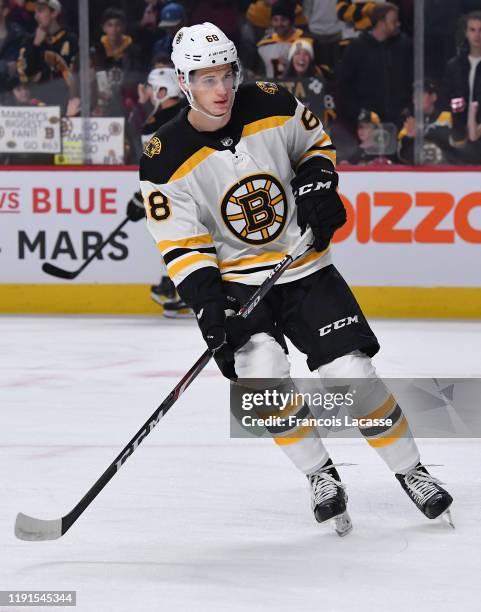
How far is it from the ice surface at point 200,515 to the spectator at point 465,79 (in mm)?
2000

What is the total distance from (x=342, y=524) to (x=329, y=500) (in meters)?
0.06

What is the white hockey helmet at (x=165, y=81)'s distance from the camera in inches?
266

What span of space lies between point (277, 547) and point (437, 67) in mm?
4315

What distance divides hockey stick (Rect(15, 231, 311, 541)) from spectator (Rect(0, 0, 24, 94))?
4465mm

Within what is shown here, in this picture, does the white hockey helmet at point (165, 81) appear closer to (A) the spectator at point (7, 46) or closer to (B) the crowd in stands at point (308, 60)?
(B) the crowd in stands at point (308, 60)

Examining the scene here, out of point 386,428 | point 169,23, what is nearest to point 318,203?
point 386,428

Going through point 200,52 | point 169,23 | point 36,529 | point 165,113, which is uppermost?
point 200,52

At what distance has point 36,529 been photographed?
2.67 meters

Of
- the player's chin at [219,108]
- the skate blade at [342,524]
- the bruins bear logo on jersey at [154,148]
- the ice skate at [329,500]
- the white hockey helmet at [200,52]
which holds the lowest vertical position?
the skate blade at [342,524]

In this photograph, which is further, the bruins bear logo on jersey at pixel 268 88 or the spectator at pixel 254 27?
the spectator at pixel 254 27

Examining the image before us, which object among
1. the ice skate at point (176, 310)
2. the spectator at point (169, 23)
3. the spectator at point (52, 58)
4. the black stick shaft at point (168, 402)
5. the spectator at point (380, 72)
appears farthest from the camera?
the spectator at point (52, 58)

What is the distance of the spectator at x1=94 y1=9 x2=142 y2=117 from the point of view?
696cm

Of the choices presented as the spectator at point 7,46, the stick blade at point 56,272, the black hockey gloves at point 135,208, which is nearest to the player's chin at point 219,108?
the black hockey gloves at point 135,208

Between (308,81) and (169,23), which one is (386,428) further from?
(169,23)
